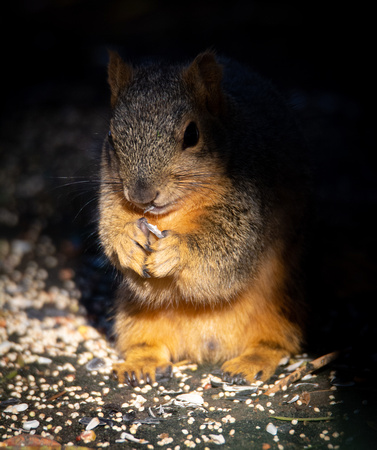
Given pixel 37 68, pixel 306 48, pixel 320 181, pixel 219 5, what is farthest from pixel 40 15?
pixel 320 181

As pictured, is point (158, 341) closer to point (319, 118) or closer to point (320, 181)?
point (320, 181)

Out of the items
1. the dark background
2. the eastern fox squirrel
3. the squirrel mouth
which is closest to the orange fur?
the eastern fox squirrel

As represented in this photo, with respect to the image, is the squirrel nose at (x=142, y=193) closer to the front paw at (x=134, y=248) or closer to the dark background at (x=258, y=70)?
the front paw at (x=134, y=248)

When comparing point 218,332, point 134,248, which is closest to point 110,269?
point 218,332

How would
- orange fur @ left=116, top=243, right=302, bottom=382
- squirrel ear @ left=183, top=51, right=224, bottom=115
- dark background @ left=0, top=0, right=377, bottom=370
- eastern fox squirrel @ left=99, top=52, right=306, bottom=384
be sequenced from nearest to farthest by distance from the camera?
1. eastern fox squirrel @ left=99, top=52, right=306, bottom=384
2. squirrel ear @ left=183, top=51, right=224, bottom=115
3. orange fur @ left=116, top=243, right=302, bottom=382
4. dark background @ left=0, top=0, right=377, bottom=370

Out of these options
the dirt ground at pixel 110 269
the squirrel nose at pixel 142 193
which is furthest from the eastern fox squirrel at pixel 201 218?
the dirt ground at pixel 110 269

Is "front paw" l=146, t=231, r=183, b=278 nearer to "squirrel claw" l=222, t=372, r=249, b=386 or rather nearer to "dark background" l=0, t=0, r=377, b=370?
"squirrel claw" l=222, t=372, r=249, b=386
